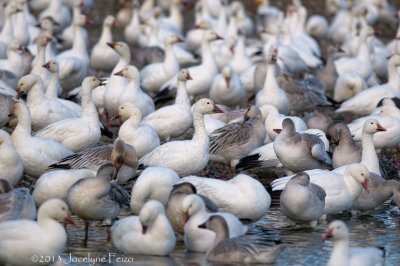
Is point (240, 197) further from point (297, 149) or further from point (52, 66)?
point (52, 66)

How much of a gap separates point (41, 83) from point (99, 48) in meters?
Answer: 4.63

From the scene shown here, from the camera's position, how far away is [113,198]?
674 cm

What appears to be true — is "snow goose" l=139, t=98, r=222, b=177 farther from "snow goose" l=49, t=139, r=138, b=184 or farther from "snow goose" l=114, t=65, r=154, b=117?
"snow goose" l=114, t=65, r=154, b=117

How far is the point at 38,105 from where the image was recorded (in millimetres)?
9570

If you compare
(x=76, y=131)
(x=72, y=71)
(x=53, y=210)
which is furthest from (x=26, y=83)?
(x=53, y=210)

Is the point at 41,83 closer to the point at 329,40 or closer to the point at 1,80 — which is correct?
the point at 1,80

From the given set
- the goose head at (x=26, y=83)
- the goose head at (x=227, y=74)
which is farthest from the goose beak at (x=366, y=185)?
the goose head at (x=227, y=74)

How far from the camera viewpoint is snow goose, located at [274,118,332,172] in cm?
835

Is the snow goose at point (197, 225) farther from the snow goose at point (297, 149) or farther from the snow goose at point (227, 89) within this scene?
the snow goose at point (227, 89)

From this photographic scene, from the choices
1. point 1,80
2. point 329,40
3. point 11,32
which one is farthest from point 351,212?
point 329,40

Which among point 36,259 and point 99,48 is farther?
point 99,48

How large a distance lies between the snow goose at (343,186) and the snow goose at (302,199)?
292 millimetres

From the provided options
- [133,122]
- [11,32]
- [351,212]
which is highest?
[11,32]

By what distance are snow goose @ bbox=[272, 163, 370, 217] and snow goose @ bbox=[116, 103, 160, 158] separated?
82.1 inches
